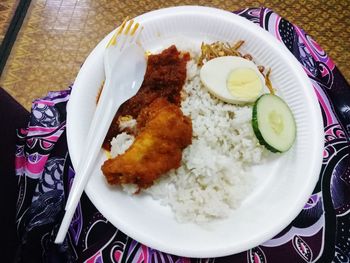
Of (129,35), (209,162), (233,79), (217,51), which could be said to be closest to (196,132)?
(209,162)

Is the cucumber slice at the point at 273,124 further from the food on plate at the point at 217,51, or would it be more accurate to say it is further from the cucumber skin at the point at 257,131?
the food on plate at the point at 217,51

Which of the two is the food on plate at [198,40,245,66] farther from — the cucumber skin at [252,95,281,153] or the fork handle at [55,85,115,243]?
the fork handle at [55,85,115,243]

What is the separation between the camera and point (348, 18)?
2.14 metres

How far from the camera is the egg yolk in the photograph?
130 centimetres

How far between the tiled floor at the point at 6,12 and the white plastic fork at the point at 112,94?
41.1 inches

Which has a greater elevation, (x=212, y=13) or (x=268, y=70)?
(x=212, y=13)

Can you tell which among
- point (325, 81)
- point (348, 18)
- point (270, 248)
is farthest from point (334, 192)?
point (348, 18)

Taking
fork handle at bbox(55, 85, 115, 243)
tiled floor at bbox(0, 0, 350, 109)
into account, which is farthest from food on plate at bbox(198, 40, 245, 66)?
tiled floor at bbox(0, 0, 350, 109)

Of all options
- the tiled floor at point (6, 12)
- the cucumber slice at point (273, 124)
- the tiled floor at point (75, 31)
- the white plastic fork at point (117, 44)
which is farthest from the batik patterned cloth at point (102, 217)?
the tiled floor at point (6, 12)

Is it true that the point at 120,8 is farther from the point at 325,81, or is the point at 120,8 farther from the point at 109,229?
the point at 109,229

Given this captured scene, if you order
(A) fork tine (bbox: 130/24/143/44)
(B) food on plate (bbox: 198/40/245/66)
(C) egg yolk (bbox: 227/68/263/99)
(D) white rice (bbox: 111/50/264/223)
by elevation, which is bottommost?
(D) white rice (bbox: 111/50/264/223)

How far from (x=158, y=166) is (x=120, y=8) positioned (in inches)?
54.8

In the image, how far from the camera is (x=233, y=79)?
131 cm

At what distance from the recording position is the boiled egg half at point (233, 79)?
1.30 meters
